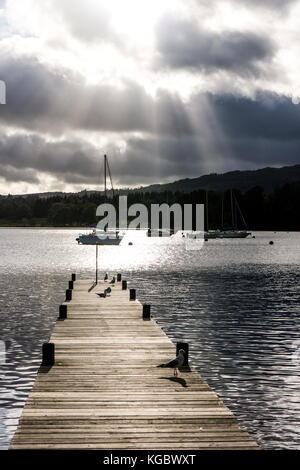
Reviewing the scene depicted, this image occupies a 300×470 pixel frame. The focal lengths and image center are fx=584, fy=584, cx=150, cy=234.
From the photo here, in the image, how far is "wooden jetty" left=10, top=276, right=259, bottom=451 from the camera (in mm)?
11891

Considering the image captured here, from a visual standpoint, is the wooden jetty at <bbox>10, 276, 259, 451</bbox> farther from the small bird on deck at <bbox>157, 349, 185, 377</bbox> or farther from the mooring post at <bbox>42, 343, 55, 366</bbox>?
the small bird on deck at <bbox>157, 349, 185, 377</bbox>

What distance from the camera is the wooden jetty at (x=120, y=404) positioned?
1189cm

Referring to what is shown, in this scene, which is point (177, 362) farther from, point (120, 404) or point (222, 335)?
point (222, 335)

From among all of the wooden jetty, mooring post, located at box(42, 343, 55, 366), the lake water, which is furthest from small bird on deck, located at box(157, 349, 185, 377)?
mooring post, located at box(42, 343, 55, 366)

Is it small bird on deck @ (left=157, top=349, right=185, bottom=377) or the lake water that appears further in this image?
small bird on deck @ (left=157, top=349, right=185, bottom=377)

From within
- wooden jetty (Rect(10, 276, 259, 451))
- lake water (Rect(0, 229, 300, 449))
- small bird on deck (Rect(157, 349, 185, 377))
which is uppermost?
small bird on deck (Rect(157, 349, 185, 377))

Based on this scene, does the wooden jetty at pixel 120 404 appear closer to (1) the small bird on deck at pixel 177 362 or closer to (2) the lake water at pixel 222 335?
(1) the small bird on deck at pixel 177 362

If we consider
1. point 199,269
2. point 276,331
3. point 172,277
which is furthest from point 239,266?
point 276,331

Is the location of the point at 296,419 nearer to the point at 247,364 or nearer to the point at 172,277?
the point at 247,364

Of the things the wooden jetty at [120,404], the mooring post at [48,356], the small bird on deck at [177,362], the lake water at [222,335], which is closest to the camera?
the wooden jetty at [120,404]

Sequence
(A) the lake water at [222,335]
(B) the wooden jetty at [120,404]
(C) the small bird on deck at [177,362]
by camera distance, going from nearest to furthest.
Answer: (B) the wooden jetty at [120,404] → (A) the lake water at [222,335] → (C) the small bird on deck at [177,362]

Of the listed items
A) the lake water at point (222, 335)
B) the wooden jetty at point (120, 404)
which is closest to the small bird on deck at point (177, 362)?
the wooden jetty at point (120, 404)

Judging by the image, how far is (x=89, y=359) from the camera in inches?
778

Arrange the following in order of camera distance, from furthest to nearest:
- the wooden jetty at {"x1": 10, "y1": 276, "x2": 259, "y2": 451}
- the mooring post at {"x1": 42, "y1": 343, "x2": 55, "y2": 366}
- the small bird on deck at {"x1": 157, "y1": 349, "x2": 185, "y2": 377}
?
the mooring post at {"x1": 42, "y1": 343, "x2": 55, "y2": 366}
the small bird on deck at {"x1": 157, "y1": 349, "x2": 185, "y2": 377}
the wooden jetty at {"x1": 10, "y1": 276, "x2": 259, "y2": 451}
